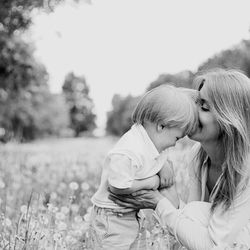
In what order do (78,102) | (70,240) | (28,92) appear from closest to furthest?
(70,240)
(28,92)
(78,102)

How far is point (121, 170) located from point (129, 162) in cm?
7

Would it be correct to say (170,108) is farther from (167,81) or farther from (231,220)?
(167,81)

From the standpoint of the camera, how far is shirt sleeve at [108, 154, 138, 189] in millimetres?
3355

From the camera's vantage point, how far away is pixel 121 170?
336 centimetres

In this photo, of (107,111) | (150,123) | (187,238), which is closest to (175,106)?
(150,123)

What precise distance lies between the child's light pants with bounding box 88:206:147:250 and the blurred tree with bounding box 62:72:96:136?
297ft

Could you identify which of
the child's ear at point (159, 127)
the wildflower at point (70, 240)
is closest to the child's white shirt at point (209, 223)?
the child's ear at point (159, 127)

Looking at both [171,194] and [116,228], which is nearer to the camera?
[116,228]

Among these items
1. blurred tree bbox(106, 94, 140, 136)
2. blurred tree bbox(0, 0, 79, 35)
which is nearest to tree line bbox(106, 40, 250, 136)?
blurred tree bbox(106, 94, 140, 136)

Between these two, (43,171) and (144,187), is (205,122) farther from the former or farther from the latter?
(43,171)

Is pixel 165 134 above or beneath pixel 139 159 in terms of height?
above

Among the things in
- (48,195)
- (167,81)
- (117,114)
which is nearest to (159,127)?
(48,195)

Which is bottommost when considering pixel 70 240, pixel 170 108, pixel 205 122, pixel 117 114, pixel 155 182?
pixel 117 114

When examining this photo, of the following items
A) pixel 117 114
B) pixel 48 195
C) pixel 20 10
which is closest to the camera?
pixel 48 195
